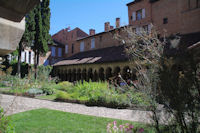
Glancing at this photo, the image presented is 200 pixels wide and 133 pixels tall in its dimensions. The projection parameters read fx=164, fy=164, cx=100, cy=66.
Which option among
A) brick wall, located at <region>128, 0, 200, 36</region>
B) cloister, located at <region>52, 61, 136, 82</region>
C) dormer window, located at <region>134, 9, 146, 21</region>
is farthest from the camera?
dormer window, located at <region>134, 9, 146, 21</region>

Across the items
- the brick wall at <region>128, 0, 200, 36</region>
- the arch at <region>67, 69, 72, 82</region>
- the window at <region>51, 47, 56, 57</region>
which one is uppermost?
the brick wall at <region>128, 0, 200, 36</region>

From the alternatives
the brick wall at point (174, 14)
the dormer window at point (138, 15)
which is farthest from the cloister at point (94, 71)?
the dormer window at point (138, 15)

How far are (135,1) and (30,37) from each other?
14.1 m

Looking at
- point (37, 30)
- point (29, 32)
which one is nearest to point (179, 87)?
point (29, 32)

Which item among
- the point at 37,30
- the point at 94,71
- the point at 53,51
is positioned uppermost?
the point at 37,30

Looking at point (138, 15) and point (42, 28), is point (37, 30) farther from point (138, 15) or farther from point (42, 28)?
point (138, 15)

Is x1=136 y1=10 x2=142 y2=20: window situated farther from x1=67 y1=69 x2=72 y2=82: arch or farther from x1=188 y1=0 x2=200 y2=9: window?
x1=67 y1=69 x2=72 y2=82: arch

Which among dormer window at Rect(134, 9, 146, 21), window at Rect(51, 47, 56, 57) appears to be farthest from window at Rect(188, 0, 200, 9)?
window at Rect(51, 47, 56, 57)

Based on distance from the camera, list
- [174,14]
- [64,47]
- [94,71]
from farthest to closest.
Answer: [64,47] < [94,71] < [174,14]

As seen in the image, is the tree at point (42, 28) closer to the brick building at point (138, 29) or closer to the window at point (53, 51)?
the brick building at point (138, 29)

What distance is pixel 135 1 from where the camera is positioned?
20.2m

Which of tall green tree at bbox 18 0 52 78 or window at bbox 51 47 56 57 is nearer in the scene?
tall green tree at bbox 18 0 52 78

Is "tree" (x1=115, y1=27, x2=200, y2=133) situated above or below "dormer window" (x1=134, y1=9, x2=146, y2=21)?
below

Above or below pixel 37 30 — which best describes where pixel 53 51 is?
below
